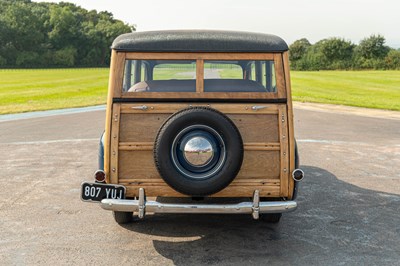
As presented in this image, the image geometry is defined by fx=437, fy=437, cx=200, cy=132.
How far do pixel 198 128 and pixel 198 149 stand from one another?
0.21 metres

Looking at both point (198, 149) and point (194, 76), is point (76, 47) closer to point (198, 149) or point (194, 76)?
point (194, 76)

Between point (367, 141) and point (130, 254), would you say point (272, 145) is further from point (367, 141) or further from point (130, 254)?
point (367, 141)

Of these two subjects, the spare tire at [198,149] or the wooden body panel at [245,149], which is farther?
the wooden body panel at [245,149]

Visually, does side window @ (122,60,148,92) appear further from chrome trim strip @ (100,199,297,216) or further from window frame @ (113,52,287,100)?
chrome trim strip @ (100,199,297,216)

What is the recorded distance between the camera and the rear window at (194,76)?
14.7ft

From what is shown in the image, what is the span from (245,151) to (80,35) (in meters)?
96.7

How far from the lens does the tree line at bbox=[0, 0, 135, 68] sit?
3285 inches

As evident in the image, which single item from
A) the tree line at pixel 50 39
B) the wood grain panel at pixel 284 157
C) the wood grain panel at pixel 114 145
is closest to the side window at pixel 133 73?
the wood grain panel at pixel 114 145

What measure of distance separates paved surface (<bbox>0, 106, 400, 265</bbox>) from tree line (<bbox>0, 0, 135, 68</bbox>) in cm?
7919

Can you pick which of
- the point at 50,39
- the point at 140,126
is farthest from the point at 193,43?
the point at 50,39

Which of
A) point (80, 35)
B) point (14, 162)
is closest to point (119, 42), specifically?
point (14, 162)

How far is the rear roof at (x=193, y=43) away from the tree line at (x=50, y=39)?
81593 millimetres

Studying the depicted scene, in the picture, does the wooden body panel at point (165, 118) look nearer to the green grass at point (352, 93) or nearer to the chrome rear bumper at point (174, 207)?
the chrome rear bumper at point (174, 207)

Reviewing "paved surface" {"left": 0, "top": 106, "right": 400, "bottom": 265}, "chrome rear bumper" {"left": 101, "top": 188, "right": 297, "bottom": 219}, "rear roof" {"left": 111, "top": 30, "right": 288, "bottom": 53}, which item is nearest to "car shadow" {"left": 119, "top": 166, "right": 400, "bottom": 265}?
"paved surface" {"left": 0, "top": 106, "right": 400, "bottom": 265}
